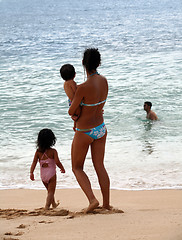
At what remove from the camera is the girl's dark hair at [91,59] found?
3732 millimetres

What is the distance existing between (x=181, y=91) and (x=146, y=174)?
7.69 meters

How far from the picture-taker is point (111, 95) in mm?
13742

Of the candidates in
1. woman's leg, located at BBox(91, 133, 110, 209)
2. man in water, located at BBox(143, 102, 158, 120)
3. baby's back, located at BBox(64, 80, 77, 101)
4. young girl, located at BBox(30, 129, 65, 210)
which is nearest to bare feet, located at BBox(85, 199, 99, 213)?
woman's leg, located at BBox(91, 133, 110, 209)

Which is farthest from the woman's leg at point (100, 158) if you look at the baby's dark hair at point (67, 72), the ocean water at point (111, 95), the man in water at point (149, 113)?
the man in water at point (149, 113)

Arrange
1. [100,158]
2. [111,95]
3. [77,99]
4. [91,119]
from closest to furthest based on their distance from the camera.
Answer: [77,99], [91,119], [100,158], [111,95]

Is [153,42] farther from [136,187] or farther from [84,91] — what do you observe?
[84,91]

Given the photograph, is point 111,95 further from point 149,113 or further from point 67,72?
point 67,72

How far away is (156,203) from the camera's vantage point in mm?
4934

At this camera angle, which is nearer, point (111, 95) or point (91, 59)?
point (91, 59)

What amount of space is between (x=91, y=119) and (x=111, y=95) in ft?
32.7

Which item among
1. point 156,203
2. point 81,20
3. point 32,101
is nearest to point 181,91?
point 32,101

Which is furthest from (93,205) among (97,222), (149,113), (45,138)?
(149,113)

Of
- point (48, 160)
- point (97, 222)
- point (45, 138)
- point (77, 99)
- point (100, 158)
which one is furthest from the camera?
point (48, 160)

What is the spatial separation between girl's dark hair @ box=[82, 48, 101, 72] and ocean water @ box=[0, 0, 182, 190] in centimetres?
276
